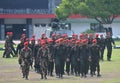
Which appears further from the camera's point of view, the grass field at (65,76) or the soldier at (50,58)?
the soldier at (50,58)

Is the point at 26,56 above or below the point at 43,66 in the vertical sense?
above

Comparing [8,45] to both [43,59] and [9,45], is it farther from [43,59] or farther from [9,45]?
[43,59]

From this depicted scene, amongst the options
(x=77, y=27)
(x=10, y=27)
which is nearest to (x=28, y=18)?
(x=10, y=27)

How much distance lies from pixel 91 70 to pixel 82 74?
1.62ft

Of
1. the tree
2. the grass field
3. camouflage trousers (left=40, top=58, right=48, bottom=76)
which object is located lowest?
the grass field

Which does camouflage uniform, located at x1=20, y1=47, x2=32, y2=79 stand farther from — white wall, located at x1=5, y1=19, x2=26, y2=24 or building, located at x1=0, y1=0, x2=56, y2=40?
white wall, located at x1=5, y1=19, x2=26, y2=24

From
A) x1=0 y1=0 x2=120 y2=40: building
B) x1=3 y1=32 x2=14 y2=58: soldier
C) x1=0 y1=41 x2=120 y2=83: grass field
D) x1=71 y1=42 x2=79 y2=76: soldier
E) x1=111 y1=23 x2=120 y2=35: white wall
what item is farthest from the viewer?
x1=111 y1=23 x2=120 y2=35: white wall

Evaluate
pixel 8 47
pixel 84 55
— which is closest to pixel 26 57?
pixel 84 55

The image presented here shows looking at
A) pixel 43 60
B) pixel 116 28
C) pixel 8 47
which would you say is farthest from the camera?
pixel 116 28

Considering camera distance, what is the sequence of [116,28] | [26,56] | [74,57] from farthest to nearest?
[116,28], [74,57], [26,56]

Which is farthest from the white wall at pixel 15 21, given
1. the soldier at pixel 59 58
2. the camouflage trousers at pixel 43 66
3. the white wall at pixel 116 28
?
the camouflage trousers at pixel 43 66

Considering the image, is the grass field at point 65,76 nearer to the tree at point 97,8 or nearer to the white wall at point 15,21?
the tree at point 97,8

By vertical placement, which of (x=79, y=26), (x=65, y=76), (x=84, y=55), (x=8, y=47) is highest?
(x=79, y=26)

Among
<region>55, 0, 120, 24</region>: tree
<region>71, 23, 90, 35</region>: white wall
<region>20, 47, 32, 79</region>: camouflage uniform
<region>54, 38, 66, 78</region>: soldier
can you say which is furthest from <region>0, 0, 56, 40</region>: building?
<region>20, 47, 32, 79</region>: camouflage uniform
